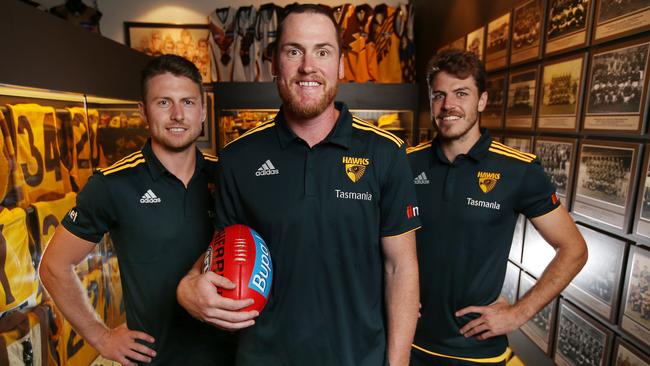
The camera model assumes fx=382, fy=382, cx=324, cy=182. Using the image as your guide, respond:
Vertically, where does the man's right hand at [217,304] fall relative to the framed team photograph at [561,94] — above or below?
below

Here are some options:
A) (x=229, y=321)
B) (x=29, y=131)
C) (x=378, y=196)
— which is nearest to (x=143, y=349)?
(x=229, y=321)

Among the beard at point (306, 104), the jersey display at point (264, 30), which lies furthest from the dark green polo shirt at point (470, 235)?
the jersey display at point (264, 30)

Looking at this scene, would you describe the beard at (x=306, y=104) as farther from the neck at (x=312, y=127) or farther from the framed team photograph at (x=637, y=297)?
the framed team photograph at (x=637, y=297)

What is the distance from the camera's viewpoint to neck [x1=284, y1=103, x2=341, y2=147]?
118 centimetres

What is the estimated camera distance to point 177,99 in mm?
1620

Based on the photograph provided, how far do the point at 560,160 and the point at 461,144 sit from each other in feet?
3.51

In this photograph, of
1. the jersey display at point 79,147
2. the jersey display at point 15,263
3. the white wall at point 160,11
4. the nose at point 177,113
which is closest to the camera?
the nose at point 177,113

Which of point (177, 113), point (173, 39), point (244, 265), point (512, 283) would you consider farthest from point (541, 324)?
point (173, 39)

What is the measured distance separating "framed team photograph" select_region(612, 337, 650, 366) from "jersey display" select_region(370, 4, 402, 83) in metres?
4.44

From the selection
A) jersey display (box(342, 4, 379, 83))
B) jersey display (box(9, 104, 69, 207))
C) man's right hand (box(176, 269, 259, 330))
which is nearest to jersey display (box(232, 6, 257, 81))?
jersey display (box(342, 4, 379, 83))

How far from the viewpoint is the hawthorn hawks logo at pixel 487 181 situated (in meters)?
1.57

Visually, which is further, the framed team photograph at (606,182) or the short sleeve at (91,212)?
the framed team photograph at (606,182)

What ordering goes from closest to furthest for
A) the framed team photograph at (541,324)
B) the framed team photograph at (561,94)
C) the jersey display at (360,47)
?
1. the framed team photograph at (561,94)
2. the framed team photograph at (541,324)
3. the jersey display at (360,47)

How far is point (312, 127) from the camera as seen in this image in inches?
46.9
